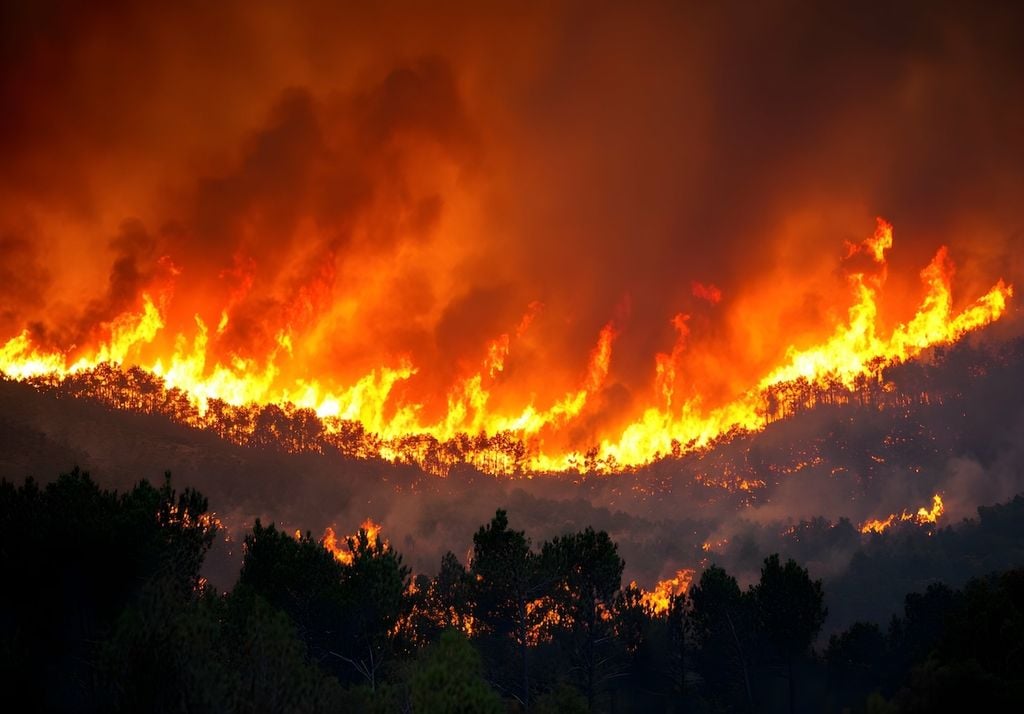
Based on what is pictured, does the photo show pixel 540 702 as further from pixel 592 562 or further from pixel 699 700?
pixel 699 700

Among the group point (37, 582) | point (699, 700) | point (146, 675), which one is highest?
point (37, 582)

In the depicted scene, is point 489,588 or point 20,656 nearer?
point 20,656

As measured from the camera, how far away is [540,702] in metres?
73.1

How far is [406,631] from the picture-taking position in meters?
85.8

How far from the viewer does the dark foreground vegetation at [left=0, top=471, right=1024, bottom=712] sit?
1976 inches

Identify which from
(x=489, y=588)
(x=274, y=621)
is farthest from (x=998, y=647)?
(x=274, y=621)

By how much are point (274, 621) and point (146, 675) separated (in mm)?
8386

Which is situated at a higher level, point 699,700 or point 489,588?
point 489,588

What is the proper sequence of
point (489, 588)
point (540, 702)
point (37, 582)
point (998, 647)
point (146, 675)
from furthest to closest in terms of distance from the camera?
1. point (489, 588)
2. point (540, 702)
3. point (998, 647)
4. point (37, 582)
5. point (146, 675)

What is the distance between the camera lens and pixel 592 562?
9062cm

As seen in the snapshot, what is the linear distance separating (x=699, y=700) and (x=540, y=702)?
38.0 meters

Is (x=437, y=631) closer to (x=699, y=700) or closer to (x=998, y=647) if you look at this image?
(x=699, y=700)

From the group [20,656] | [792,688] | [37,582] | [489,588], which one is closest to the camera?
[20,656]

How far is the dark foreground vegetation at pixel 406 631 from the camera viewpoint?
50188mm
